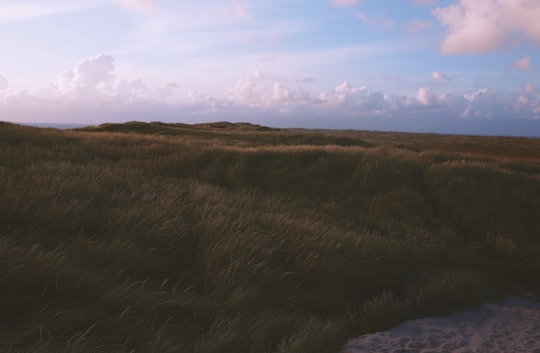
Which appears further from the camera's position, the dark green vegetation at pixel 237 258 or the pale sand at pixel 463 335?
the pale sand at pixel 463 335

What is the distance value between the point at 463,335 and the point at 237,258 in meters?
2.33

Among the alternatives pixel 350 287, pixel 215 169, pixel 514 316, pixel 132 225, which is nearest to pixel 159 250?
pixel 132 225

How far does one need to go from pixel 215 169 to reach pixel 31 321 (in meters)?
7.50

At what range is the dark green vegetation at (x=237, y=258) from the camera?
3.22 meters

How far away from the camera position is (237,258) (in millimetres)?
4344

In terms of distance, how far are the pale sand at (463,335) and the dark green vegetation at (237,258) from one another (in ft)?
0.61

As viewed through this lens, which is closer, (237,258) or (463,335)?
(463,335)

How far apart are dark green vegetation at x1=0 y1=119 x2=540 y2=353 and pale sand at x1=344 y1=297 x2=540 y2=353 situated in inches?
7.4

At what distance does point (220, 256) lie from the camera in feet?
14.6

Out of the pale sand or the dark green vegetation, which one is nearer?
the dark green vegetation

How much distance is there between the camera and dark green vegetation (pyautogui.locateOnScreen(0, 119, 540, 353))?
3217mm

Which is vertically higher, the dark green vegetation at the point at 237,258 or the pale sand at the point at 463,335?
the dark green vegetation at the point at 237,258

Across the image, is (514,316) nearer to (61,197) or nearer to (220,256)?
(220,256)

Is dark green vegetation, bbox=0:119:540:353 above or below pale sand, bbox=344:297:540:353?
above
